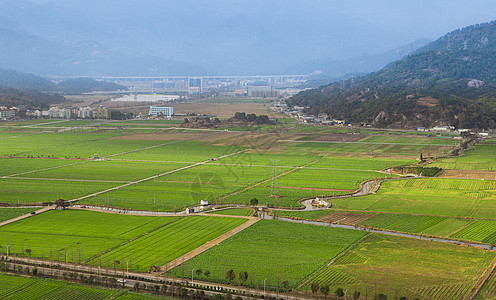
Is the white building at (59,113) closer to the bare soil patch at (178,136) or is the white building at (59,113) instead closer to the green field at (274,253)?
the bare soil patch at (178,136)

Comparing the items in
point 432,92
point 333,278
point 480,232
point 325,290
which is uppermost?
point 432,92

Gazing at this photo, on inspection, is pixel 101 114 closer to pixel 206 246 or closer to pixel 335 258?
pixel 206 246

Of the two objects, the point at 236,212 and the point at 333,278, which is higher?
the point at 236,212

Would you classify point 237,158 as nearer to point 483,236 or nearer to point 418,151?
point 418,151

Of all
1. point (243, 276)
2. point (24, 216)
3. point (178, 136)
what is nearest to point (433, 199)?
point (243, 276)

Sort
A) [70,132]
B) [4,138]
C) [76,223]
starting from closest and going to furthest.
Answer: [76,223] < [4,138] < [70,132]

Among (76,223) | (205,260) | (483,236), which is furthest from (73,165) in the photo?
(483,236)

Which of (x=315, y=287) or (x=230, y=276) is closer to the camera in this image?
(x=315, y=287)

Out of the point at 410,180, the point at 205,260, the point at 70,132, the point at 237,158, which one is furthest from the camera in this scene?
the point at 70,132
